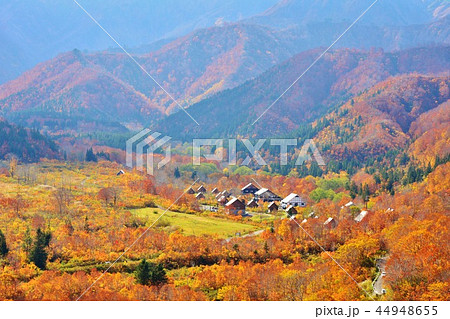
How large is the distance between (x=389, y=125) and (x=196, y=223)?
10454 centimetres

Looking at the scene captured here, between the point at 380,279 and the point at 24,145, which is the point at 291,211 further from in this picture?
the point at 24,145

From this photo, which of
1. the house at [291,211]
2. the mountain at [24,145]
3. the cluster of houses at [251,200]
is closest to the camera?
the house at [291,211]

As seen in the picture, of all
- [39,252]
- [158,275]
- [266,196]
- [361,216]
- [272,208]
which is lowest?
[158,275]

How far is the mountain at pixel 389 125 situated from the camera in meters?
146

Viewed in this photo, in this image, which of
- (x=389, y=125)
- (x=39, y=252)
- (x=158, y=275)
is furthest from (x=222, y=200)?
(x=389, y=125)

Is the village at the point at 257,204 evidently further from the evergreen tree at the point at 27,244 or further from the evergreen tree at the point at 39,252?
the evergreen tree at the point at 27,244

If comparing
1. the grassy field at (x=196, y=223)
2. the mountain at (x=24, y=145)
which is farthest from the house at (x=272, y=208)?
the mountain at (x=24, y=145)

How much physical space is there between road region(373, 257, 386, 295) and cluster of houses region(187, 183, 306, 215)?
29657mm

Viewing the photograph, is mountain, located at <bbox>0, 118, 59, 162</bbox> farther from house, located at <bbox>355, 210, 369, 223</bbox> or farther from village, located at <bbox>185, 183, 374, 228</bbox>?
house, located at <bbox>355, 210, 369, 223</bbox>

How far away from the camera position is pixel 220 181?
116000 mm

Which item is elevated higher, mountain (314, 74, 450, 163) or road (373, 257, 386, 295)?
mountain (314, 74, 450, 163)

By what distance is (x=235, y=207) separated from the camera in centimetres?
8750

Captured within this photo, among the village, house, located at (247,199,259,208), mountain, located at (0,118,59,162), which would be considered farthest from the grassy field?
mountain, located at (0,118,59,162)

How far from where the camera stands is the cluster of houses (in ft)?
287
